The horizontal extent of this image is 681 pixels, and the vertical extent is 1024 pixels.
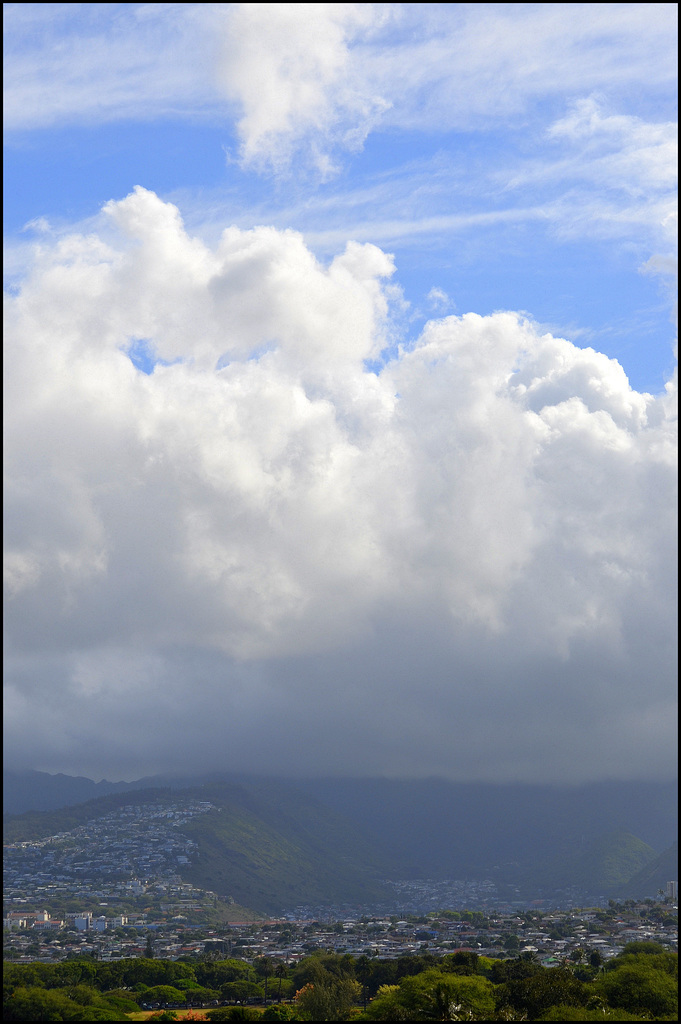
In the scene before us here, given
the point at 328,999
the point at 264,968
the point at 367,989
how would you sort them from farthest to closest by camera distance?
the point at 264,968 < the point at 367,989 < the point at 328,999

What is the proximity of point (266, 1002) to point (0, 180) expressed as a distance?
10641 cm

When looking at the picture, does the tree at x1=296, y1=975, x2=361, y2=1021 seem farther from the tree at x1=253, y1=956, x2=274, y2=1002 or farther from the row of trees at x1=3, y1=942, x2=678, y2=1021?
the tree at x1=253, y1=956, x2=274, y2=1002

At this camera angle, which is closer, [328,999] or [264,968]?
[328,999]

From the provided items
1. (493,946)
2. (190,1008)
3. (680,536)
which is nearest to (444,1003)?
(190,1008)

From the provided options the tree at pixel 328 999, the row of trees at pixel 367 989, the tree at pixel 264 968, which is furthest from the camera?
the tree at pixel 264 968

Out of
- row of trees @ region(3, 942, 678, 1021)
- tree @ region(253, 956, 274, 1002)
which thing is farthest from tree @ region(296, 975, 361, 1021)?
tree @ region(253, 956, 274, 1002)

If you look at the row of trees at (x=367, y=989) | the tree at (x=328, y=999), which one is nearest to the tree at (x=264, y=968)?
the row of trees at (x=367, y=989)

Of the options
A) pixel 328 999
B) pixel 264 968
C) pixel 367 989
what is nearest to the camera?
pixel 328 999

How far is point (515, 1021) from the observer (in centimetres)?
7962

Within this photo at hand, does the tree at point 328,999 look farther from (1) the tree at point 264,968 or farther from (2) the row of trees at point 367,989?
(1) the tree at point 264,968

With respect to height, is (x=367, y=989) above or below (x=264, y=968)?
above

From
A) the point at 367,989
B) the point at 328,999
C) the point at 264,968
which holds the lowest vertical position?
the point at 264,968

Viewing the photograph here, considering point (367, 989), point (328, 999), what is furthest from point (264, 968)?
point (328, 999)

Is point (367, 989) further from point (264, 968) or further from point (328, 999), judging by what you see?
point (264, 968)
